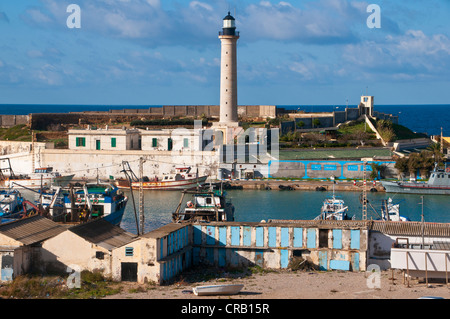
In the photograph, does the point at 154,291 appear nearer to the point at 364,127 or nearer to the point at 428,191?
the point at 428,191

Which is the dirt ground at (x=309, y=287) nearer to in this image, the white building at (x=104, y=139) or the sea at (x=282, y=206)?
the sea at (x=282, y=206)

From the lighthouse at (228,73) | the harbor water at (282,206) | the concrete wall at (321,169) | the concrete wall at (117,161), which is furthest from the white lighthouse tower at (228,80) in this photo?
the harbor water at (282,206)

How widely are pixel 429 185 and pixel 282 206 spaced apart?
1061cm

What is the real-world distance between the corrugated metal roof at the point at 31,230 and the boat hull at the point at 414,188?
23075 mm

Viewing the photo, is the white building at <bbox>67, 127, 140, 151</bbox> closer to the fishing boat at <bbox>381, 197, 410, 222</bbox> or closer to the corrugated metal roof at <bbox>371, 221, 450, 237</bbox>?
the fishing boat at <bbox>381, 197, 410, 222</bbox>

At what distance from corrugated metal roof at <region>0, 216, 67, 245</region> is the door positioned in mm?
2741

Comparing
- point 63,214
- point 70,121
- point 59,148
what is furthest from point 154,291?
point 70,121

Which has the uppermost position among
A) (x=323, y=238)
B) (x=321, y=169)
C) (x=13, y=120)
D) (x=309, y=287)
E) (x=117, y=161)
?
(x=13, y=120)

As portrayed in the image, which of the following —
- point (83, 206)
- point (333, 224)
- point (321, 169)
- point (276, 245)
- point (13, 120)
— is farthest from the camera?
point (13, 120)

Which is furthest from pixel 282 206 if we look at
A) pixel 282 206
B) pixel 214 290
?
pixel 214 290

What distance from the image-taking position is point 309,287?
18703 millimetres

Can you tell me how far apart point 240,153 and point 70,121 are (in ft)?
69.1

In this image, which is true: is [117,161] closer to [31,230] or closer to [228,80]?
[228,80]

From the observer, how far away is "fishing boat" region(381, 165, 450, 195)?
41.0 m
